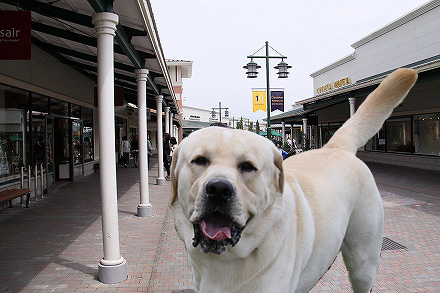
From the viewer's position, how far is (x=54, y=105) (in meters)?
12.1

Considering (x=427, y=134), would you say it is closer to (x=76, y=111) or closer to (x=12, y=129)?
(x=76, y=111)

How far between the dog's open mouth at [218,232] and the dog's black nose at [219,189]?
0.11m

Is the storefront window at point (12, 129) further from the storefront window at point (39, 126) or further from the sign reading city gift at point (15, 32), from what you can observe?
the sign reading city gift at point (15, 32)

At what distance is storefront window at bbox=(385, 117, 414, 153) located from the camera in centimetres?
1819

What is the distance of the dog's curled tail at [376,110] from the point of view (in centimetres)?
253

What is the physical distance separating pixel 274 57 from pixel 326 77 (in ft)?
58.9

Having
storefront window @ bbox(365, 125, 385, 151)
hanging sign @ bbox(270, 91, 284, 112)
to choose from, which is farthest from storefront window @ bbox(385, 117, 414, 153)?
hanging sign @ bbox(270, 91, 284, 112)

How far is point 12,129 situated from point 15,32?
473cm

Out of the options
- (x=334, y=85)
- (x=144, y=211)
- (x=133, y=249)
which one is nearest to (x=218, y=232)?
(x=133, y=249)

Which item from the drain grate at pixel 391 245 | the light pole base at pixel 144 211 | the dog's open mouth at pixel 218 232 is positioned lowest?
the drain grate at pixel 391 245

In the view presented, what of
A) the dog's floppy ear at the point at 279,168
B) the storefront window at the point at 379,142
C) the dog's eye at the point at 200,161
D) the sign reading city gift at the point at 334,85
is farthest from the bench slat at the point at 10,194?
the sign reading city gift at the point at 334,85

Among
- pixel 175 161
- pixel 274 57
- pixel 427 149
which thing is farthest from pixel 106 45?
pixel 427 149

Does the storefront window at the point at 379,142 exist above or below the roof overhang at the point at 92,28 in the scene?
below

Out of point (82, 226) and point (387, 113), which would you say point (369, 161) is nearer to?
point (82, 226)
